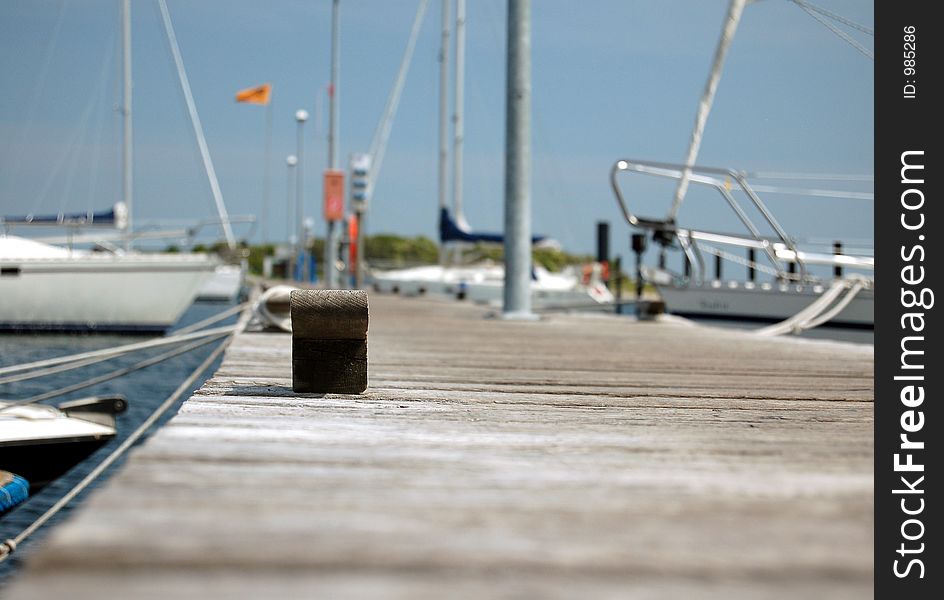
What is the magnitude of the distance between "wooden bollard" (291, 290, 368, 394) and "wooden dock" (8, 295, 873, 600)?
3.5 inches

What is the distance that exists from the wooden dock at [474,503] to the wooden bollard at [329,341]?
89 millimetres

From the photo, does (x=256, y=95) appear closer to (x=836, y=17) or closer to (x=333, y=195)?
(x=333, y=195)

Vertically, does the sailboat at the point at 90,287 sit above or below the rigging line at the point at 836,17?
below

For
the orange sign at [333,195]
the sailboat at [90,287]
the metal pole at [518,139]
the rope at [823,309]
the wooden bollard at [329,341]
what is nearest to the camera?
the wooden bollard at [329,341]

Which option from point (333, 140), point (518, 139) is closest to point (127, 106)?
point (333, 140)

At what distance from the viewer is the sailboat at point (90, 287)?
1836 cm

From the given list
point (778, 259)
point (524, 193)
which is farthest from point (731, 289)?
point (524, 193)

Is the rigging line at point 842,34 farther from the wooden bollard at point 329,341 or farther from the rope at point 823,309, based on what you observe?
the wooden bollard at point 329,341

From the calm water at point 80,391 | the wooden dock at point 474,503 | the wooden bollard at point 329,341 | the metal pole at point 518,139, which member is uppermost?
the metal pole at point 518,139

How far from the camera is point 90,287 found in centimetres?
1845

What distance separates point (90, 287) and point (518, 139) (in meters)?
10.9

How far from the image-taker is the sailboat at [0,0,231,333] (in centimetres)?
1836
